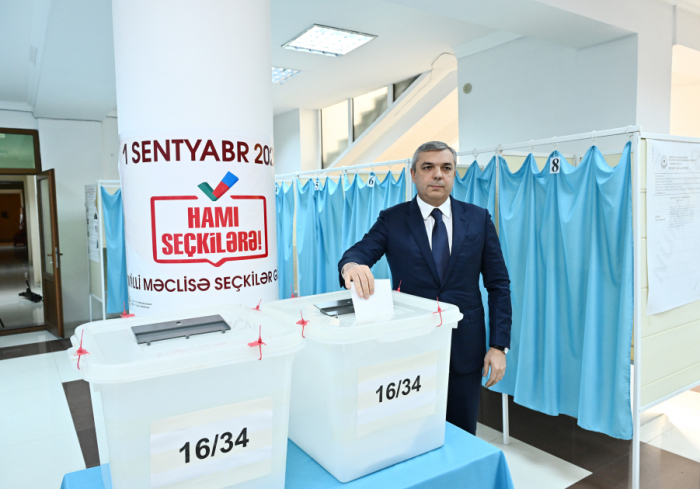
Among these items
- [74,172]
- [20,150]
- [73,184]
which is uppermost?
[20,150]

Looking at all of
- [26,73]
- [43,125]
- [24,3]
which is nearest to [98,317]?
[43,125]

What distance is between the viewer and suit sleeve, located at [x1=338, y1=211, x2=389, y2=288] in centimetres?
160

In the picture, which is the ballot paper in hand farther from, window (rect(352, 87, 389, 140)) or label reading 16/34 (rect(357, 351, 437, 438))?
window (rect(352, 87, 389, 140))

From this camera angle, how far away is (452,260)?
1.70 m

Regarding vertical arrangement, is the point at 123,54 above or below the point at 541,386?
above

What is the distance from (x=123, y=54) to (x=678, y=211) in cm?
248

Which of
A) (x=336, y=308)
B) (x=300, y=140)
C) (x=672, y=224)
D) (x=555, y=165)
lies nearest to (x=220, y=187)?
(x=336, y=308)

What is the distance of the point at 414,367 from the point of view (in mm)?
976

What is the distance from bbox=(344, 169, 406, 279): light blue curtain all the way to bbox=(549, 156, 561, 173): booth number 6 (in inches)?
40.3

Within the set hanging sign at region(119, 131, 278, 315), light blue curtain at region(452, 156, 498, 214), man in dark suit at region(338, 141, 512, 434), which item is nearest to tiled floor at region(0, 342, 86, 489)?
hanging sign at region(119, 131, 278, 315)

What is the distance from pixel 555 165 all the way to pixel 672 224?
608mm

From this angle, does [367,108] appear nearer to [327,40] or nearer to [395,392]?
[327,40]

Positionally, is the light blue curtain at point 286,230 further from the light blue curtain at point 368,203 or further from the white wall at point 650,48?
the white wall at point 650,48

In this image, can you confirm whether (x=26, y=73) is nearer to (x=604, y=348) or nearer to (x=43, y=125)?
(x=43, y=125)
